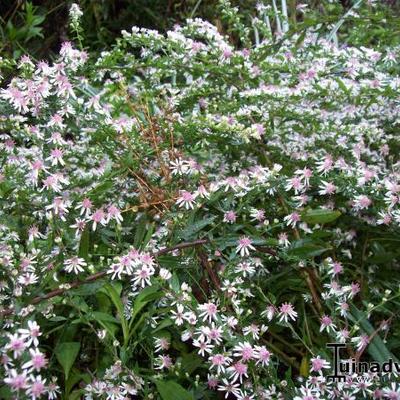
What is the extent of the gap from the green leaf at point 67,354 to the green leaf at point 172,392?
0.13 m

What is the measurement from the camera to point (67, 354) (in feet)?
2.75

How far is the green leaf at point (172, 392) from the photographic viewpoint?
31.4 inches

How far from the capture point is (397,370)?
2.86 feet

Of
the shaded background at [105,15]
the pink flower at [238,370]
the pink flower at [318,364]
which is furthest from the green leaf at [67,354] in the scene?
the shaded background at [105,15]

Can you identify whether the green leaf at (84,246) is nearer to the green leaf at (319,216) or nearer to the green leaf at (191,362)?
the green leaf at (191,362)

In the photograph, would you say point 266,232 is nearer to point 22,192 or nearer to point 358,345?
point 358,345

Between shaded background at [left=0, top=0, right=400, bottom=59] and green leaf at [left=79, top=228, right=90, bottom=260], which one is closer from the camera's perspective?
green leaf at [left=79, top=228, right=90, bottom=260]

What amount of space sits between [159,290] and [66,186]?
28 centimetres

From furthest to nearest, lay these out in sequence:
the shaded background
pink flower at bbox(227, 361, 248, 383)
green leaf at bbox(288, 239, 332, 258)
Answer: the shaded background, green leaf at bbox(288, 239, 332, 258), pink flower at bbox(227, 361, 248, 383)

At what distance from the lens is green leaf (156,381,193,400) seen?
2.61 feet

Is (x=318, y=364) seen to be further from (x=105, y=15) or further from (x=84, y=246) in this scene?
(x=105, y=15)

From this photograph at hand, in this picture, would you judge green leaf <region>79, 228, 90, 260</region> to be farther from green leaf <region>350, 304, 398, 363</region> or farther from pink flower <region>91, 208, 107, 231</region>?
green leaf <region>350, 304, 398, 363</region>

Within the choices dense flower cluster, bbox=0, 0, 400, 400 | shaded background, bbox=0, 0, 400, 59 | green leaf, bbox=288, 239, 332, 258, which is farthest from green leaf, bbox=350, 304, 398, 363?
shaded background, bbox=0, 0, 400, 59

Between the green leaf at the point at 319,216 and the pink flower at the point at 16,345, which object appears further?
the green leaf at the point at 319,216
